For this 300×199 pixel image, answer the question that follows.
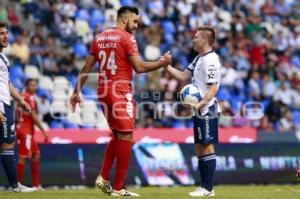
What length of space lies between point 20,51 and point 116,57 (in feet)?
35.8

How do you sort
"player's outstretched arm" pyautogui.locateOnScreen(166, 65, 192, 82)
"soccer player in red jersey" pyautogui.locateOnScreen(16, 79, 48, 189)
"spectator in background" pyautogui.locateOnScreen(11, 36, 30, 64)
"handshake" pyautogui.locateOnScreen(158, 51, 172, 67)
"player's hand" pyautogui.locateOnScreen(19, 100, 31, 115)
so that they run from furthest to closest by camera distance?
"spectator in background" pyautogui.locateOnScreen(11, 36, 30, 64), "soccer player in red jersey" pyautogui.locateOnScreen(16, 79, 48, 189), "player's hand" pyautogui.locateOnScreen(19, 100, 31, 115), "player's outstretched arm" pyautogui.locateOnScreen(166, 65, 192, 82), "handshake" pyautogui.locateOnScreen(158, 51, 172, 67)

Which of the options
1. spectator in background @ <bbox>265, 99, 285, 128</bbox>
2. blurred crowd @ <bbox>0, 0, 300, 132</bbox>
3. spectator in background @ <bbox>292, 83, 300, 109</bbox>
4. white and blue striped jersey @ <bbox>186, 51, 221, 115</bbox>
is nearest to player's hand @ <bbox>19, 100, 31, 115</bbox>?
white and blue striped jersey @ <bbox>186, 51, 221, 115</bbox>

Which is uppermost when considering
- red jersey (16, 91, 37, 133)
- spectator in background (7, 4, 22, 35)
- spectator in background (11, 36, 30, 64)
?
spectator in background (7, 4, 22, 35)

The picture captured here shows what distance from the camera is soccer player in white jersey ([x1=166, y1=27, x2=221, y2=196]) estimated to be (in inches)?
500

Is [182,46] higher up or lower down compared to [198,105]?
higher up

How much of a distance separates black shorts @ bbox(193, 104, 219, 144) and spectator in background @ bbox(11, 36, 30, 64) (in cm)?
1077

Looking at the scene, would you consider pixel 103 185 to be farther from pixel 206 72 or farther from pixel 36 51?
pixel 36 51

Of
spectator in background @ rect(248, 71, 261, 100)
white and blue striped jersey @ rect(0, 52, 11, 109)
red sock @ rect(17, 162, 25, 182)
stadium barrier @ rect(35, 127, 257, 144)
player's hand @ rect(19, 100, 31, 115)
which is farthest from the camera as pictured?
spectator in background @ rect(248, 71, 261, 100)

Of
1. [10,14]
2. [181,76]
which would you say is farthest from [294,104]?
[181,76]

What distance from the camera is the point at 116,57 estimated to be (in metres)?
12.4

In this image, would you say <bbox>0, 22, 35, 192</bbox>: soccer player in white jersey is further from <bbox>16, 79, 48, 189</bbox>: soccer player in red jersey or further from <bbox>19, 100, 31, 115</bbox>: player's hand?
<bbox>16, 79, 48, 189</bbox>: soccer player in red jersey

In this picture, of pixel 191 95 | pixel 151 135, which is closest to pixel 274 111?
pixel 151 135

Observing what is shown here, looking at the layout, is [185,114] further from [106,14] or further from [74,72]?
[106,14]

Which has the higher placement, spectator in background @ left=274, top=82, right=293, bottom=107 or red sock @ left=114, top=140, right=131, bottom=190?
spectator in background @ left=274, top=82, right=293, bottom=107
